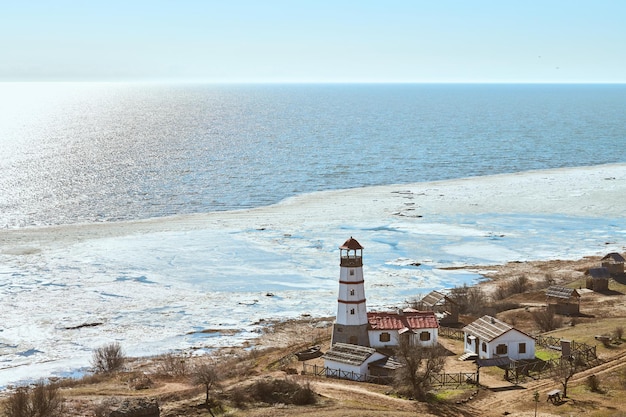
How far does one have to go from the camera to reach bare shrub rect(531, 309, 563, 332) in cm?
6356

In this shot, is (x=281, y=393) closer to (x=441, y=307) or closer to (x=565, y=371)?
(x=565, y=371)

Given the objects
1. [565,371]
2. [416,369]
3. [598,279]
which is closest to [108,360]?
[416,369]

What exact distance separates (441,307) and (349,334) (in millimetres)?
12458

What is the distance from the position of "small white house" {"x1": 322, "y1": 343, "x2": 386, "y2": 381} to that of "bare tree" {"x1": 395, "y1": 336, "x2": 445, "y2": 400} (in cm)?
211

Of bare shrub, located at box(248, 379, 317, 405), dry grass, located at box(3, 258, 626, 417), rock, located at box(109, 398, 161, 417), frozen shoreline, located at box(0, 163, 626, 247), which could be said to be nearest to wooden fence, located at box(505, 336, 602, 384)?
dry grass, located at box(3, 258, 626, 417)

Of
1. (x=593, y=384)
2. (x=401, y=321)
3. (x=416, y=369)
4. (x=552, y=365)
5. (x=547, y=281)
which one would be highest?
(x=416, y=369)

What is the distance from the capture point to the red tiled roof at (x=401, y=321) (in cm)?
5762

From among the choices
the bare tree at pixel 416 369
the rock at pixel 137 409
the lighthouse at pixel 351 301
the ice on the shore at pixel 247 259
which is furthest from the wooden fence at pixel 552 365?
the rock at pixel 137 409

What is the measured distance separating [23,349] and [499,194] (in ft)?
264

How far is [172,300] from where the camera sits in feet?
239

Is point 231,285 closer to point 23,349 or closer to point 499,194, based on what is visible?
point 23,349

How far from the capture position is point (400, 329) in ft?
189

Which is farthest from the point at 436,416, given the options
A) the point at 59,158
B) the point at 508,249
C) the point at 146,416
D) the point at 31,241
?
the point at 59,158

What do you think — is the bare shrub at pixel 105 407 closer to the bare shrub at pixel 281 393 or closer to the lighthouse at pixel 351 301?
the bare shrub at pixel 281 393
